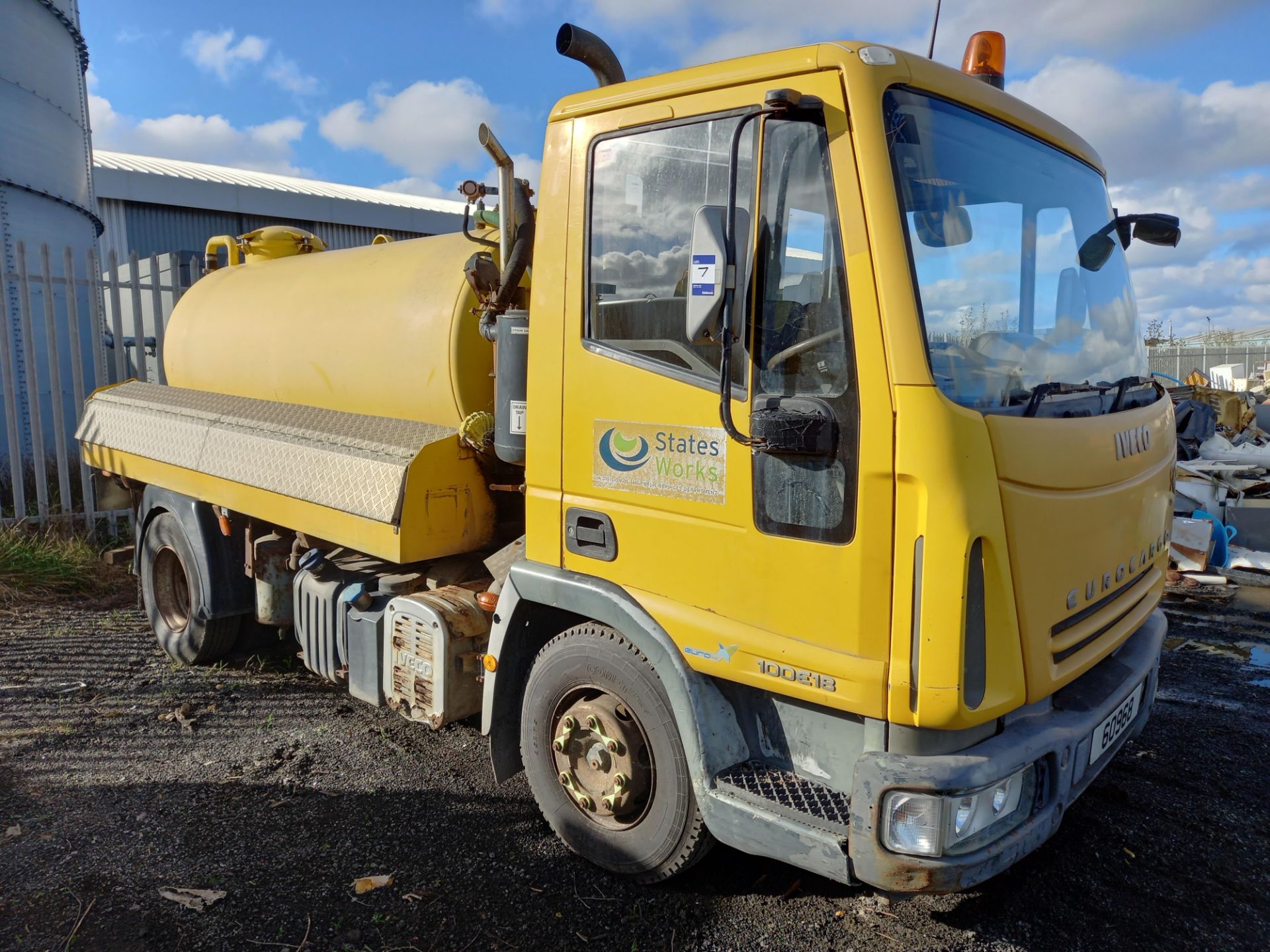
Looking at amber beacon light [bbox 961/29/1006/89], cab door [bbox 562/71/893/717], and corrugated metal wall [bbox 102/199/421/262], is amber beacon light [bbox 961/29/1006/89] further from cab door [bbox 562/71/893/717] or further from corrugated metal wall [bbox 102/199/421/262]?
corrugated metal wall [bbox 102/199/421/262]

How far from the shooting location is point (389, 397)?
Result: 4.00 meters

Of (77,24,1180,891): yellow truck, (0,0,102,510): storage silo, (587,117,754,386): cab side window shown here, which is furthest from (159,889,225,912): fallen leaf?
(0,0,102,510): storage silo

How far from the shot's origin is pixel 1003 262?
2711mm

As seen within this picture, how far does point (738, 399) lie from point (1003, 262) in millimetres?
984

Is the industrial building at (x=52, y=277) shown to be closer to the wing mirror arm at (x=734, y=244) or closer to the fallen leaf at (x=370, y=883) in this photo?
the fallen leaf at (x=370, y=883)

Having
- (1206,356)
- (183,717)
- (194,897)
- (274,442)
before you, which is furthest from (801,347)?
(1206,356)

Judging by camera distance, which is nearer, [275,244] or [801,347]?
[801,347]

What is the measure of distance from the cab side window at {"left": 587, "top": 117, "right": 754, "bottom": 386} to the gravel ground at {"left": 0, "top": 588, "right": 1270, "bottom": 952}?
73.5 inches

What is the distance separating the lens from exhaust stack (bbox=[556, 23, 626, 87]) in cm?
314

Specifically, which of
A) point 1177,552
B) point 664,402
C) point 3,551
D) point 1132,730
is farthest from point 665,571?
point 3,551

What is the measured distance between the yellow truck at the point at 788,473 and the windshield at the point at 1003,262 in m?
0.01

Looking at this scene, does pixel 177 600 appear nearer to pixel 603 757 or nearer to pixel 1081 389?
pixel 603 757

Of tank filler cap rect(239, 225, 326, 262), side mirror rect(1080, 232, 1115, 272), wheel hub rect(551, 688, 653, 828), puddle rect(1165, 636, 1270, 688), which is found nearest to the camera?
wheel hub rect(551, 688, 653, 828)

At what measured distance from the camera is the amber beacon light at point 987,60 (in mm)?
3049
